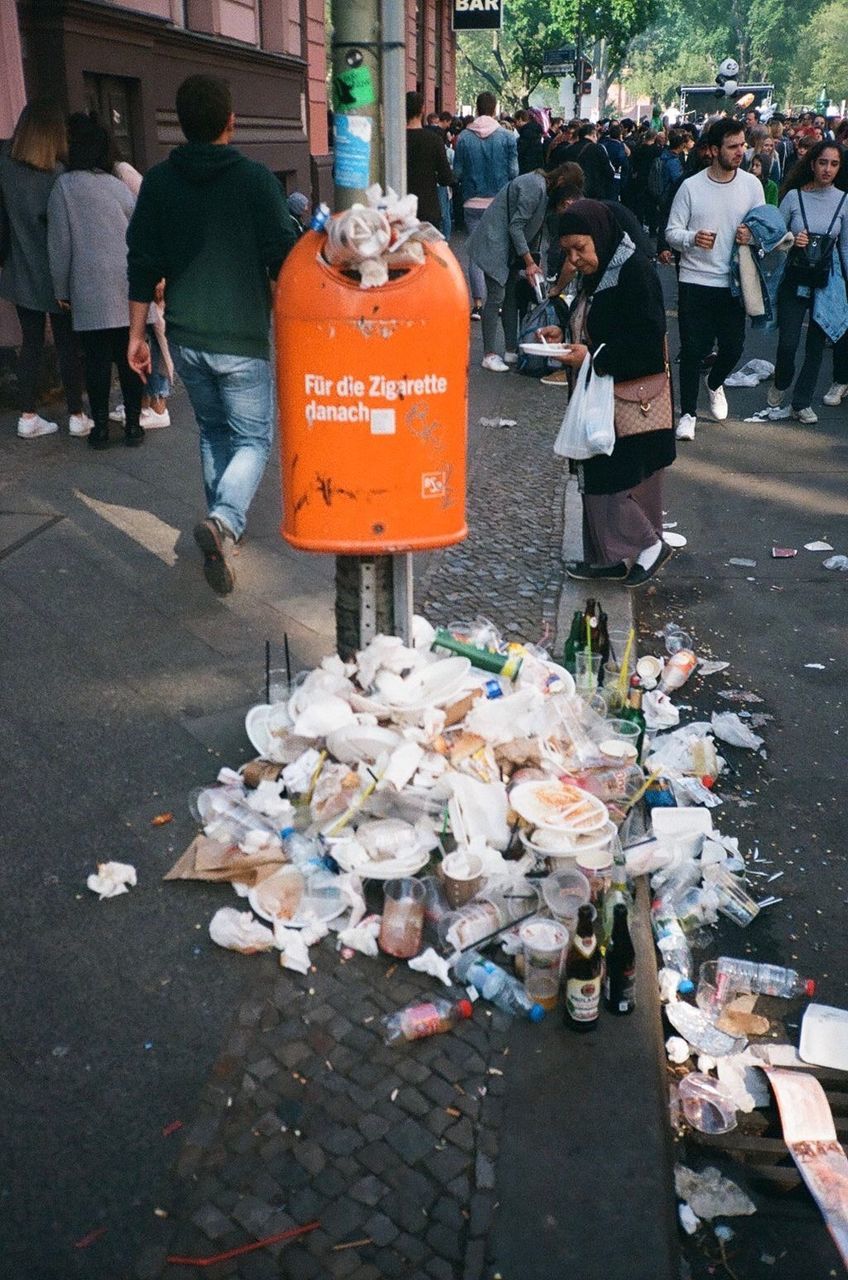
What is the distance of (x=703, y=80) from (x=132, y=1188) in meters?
117

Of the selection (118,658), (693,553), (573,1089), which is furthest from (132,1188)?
(693,553)

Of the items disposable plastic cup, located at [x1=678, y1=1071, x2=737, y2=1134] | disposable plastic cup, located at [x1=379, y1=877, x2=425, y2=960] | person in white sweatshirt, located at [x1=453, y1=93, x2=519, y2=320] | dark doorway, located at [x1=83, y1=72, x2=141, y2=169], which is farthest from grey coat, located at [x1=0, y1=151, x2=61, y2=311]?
disposable plastic cup, located at [x1=678, y1=1071, x2=737, y2=1134]

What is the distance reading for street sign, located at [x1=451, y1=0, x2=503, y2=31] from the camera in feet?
72.1

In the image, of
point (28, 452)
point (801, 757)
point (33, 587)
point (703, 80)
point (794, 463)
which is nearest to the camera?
point (801, 757)

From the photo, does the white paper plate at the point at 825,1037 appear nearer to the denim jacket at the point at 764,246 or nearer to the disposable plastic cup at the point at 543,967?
the disposable plastic cup at the point at 543,967

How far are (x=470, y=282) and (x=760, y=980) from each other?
27.1ft

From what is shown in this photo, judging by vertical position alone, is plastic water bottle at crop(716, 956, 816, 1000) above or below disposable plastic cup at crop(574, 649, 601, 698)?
below

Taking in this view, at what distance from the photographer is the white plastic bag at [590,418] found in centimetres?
520

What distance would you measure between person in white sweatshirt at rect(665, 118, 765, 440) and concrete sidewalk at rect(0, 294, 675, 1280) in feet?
17.2

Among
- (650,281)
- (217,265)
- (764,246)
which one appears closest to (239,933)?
(217,265)

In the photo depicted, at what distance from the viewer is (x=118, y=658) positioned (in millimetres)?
4609

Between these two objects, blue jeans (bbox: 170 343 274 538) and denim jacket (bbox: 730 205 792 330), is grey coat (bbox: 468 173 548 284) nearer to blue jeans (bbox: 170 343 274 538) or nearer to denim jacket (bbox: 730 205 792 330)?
denim jacket (bbox: 730 205 792 330)

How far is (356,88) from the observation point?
330 centimetres

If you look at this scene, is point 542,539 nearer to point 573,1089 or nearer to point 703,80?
point 573,1089
